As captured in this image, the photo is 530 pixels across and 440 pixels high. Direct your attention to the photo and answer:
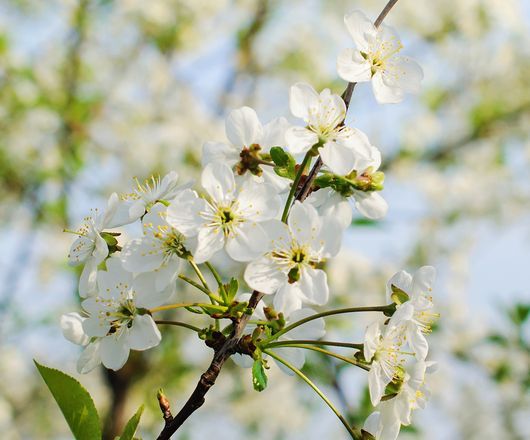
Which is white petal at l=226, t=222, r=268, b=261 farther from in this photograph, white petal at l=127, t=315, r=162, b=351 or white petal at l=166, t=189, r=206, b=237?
white petal at l=127, t=315, r=162, b=351

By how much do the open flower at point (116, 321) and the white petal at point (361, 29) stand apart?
471 millimetres

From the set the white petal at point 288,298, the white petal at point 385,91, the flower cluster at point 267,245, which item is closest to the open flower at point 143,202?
the flower cluster at point 267,245

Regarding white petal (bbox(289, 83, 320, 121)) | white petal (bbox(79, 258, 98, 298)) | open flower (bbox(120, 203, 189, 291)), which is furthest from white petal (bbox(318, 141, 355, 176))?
white petal (bbox(79, 258, 98, 298))

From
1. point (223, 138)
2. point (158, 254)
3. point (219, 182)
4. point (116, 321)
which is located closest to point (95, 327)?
point (116, 321)

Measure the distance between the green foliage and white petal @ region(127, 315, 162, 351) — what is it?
257 mm

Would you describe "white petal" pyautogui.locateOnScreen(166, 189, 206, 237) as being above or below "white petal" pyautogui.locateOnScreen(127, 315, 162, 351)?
above

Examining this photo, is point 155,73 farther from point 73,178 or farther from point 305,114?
point 305,114

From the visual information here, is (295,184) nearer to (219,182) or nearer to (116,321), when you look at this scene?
(219,182)

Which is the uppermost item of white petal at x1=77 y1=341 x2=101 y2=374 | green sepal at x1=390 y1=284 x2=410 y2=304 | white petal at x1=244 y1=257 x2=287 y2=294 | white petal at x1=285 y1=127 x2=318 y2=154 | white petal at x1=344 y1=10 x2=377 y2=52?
white petal at x1=344 y1=10 x2=377 y2=52

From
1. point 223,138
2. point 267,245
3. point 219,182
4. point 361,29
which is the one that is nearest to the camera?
point 267,245

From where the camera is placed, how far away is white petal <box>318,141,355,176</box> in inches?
33.9

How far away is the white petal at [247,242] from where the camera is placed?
817 millimetres

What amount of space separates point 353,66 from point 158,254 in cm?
38

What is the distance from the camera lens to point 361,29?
102cm
